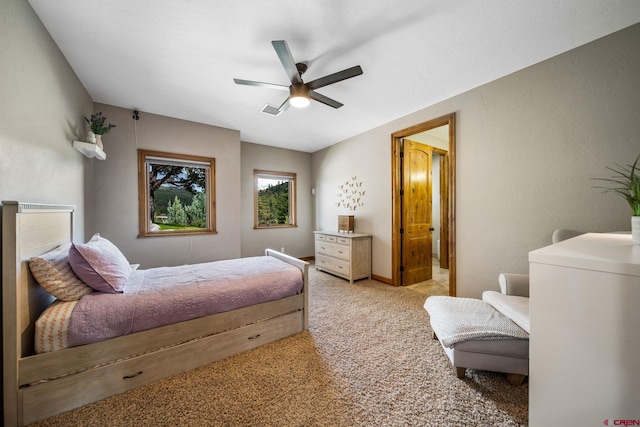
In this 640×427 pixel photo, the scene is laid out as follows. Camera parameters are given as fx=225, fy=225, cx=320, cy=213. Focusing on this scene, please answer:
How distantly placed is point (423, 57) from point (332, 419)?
291 centimetres

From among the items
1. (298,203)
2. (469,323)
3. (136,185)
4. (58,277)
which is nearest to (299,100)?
(58,277)

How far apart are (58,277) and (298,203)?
4.15 m

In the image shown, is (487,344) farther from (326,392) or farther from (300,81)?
(300,81)

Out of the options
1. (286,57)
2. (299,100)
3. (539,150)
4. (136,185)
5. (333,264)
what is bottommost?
(333,264)

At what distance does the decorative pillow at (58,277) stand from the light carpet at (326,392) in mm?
686

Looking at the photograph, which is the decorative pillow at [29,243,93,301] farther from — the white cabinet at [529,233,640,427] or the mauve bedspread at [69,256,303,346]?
the white cabinet at [529,233,640,427]

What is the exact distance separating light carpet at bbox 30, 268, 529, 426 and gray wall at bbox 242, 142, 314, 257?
3.04 metres

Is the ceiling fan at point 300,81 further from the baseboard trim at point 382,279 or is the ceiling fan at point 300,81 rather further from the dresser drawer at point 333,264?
the baseboard trim at point 382,279

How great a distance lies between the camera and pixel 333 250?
4121 mm

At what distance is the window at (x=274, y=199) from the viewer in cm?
491

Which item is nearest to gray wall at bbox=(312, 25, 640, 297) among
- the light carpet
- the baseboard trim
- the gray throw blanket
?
the gray throw blanket

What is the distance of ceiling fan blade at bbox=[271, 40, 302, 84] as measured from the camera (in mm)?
1588

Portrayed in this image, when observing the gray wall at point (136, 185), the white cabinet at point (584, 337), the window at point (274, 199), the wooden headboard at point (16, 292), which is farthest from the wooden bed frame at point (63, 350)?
the window at point (274, 199)

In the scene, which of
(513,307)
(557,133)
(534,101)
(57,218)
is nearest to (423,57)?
(534,101)
